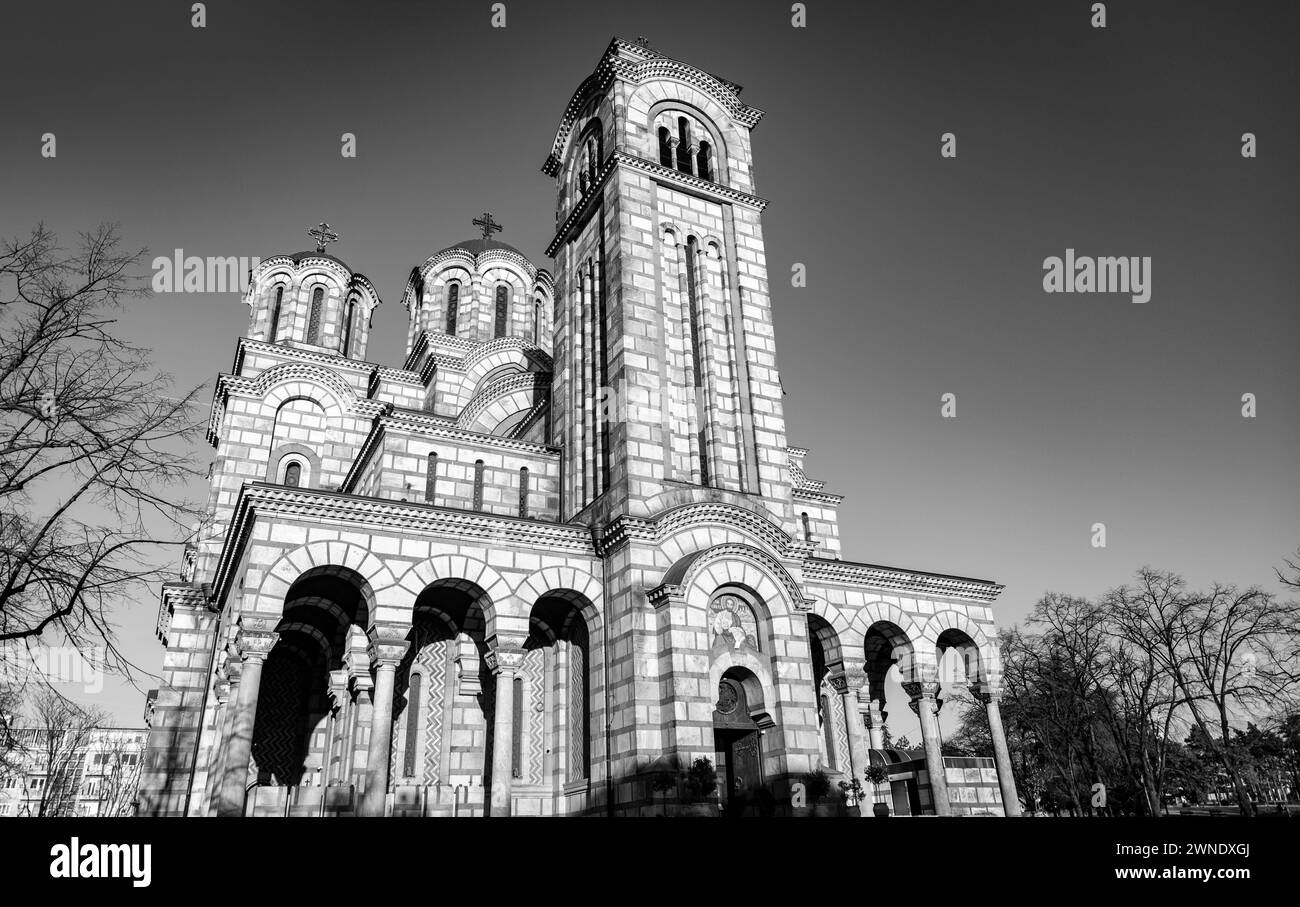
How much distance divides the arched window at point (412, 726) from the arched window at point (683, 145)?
16.3 meters

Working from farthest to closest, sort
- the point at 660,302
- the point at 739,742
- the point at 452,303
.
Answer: the point at 452,303
the point at 660,302
the point at 739,742

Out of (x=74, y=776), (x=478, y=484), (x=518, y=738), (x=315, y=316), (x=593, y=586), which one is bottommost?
(x=518, y=738)

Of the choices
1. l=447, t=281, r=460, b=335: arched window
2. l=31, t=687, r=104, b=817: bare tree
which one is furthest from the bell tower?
l=31, t=687, r=104, b=817: bare tree

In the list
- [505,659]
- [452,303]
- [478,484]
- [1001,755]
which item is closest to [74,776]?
[452,303]

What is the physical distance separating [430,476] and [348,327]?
1810 cm

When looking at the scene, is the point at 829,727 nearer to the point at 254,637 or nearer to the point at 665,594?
the point at 665,594

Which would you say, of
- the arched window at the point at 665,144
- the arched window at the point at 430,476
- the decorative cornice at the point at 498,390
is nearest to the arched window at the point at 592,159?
the arched window at the point at 665,144

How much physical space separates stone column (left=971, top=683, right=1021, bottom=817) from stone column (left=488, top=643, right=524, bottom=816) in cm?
1186

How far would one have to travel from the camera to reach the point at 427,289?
37688 mm

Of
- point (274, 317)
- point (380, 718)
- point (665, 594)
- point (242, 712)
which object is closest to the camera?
point (242, 712)

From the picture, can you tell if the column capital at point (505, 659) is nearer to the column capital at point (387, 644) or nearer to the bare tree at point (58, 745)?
the column capital at point (387, 644)

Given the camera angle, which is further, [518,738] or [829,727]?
[829,727]

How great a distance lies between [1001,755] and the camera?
67.7 ft
